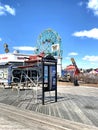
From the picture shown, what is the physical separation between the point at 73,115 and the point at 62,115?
0.44m

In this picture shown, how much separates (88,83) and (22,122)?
2481 cm

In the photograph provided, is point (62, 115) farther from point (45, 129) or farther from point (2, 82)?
point (2, 82)

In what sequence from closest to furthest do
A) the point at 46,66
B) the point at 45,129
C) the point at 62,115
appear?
the point at 45,129, the point at 62,115, the point at 46,66

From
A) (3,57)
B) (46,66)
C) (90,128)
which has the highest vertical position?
(3,57)

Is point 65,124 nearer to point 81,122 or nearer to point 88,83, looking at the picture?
point 81,122

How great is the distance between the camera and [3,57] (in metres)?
59.7

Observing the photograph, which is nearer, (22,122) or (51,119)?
(22,122)

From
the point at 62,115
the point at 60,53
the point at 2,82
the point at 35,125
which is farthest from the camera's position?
the point at 60,53

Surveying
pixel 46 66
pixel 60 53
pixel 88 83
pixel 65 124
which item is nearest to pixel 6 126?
pixel 65 124

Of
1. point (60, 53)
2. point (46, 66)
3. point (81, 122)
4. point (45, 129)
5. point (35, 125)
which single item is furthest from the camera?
point (60, 53)

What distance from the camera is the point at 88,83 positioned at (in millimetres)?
33812

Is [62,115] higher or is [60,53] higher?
[60,53]

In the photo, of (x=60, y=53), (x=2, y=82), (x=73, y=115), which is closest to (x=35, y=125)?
(x=73, y=115)

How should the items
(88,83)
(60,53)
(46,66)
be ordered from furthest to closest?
(60,53) → (88,83) → (46,66)
